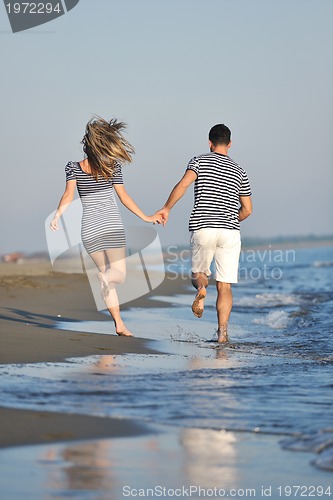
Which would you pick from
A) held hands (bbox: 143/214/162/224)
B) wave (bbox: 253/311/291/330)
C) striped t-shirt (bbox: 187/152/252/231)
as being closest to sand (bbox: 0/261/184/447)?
held hands (bbox: 143/214/162/224)

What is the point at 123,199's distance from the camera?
26.9 ft

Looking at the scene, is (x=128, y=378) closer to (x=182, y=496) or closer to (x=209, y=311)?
(x=182, y=496)

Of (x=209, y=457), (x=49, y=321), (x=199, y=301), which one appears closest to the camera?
(x=209, y=457)

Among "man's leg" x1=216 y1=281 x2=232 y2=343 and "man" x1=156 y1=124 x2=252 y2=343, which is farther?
"man's leg" x1=216 y1=281 x2=232 y2=343

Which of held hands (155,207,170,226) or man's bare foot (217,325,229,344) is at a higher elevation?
held hands (155,207,170,226)

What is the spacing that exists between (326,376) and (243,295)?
1082cm

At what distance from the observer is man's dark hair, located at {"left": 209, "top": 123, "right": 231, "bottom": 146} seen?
8273mm

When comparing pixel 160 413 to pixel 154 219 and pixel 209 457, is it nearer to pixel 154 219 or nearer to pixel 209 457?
pixel 209 457

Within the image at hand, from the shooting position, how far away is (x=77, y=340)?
7.70 m

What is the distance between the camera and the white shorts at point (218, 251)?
8.23m

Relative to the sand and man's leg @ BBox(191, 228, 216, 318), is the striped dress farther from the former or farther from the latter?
the sand

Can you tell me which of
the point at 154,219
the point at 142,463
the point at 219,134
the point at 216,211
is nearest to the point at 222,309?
the point at 216,211

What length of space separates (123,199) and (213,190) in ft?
2.56

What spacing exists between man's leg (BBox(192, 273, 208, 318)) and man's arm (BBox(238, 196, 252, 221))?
676 millimetres
